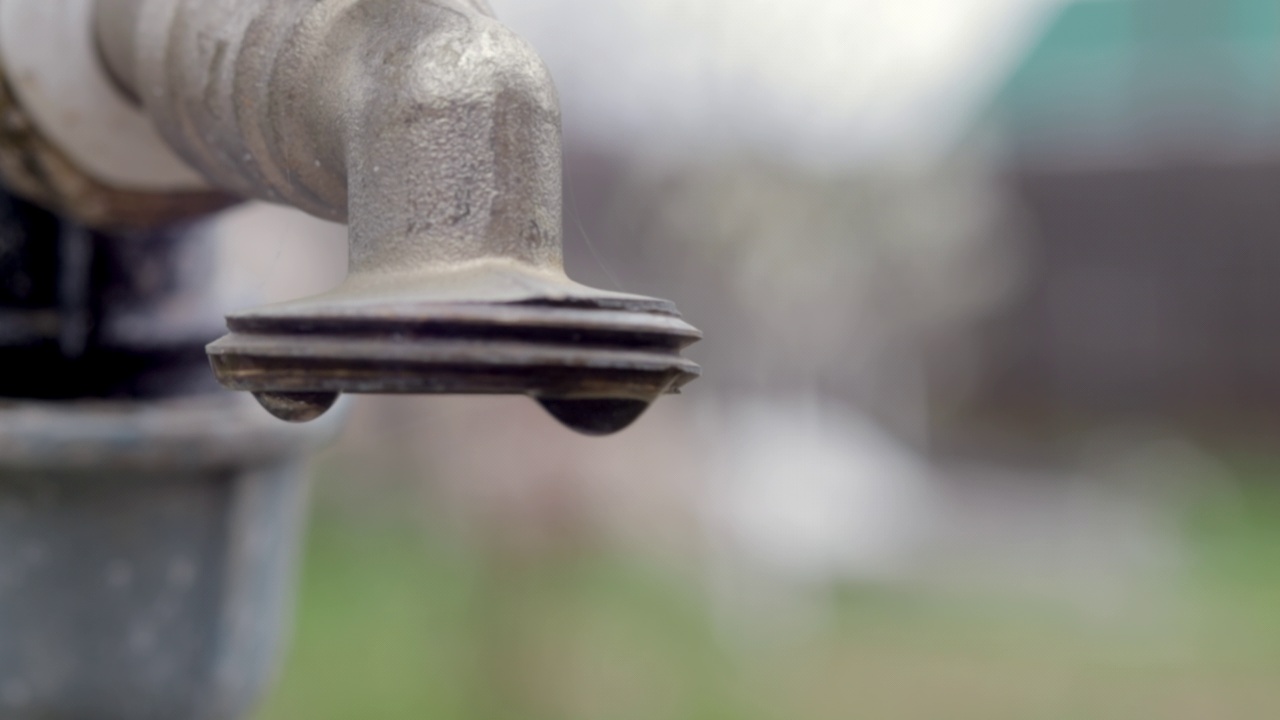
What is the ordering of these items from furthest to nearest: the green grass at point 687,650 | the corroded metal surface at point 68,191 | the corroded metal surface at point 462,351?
the green grass at point 687,650 → the corroded metal surface at point 68,191 → the corroded metal surface at point 462,351

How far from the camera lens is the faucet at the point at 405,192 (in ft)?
0.92

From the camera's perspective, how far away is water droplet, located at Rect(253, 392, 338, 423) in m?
0.31

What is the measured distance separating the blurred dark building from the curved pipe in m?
6.21

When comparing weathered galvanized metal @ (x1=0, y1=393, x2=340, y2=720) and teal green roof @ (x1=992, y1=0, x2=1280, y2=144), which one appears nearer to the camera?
weathered galvanized metal @ (x1=0, y1=393, x2=340, y2=720)

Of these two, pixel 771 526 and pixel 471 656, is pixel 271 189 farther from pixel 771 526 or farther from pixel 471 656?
pixel 771 526

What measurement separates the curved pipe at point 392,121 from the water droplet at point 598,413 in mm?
36

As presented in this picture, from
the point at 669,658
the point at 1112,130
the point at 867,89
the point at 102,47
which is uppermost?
the point at 1112,130

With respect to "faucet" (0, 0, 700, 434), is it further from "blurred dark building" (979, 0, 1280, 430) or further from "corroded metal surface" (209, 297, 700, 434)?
"blurred dark building" (979, 0, 1280, 430)

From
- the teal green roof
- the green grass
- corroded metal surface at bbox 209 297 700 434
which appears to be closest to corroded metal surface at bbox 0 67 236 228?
corroded metal surface at bbox 209 297 700 434

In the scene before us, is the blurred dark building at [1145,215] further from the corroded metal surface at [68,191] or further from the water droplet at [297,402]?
the water droplet at [297,402]

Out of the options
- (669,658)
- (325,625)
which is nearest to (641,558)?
(669,658)

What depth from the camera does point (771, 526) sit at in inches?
169

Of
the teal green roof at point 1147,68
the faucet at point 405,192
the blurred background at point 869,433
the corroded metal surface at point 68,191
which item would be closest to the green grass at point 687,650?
the blurred background at point 869,433

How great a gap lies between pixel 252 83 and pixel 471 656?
227cm
